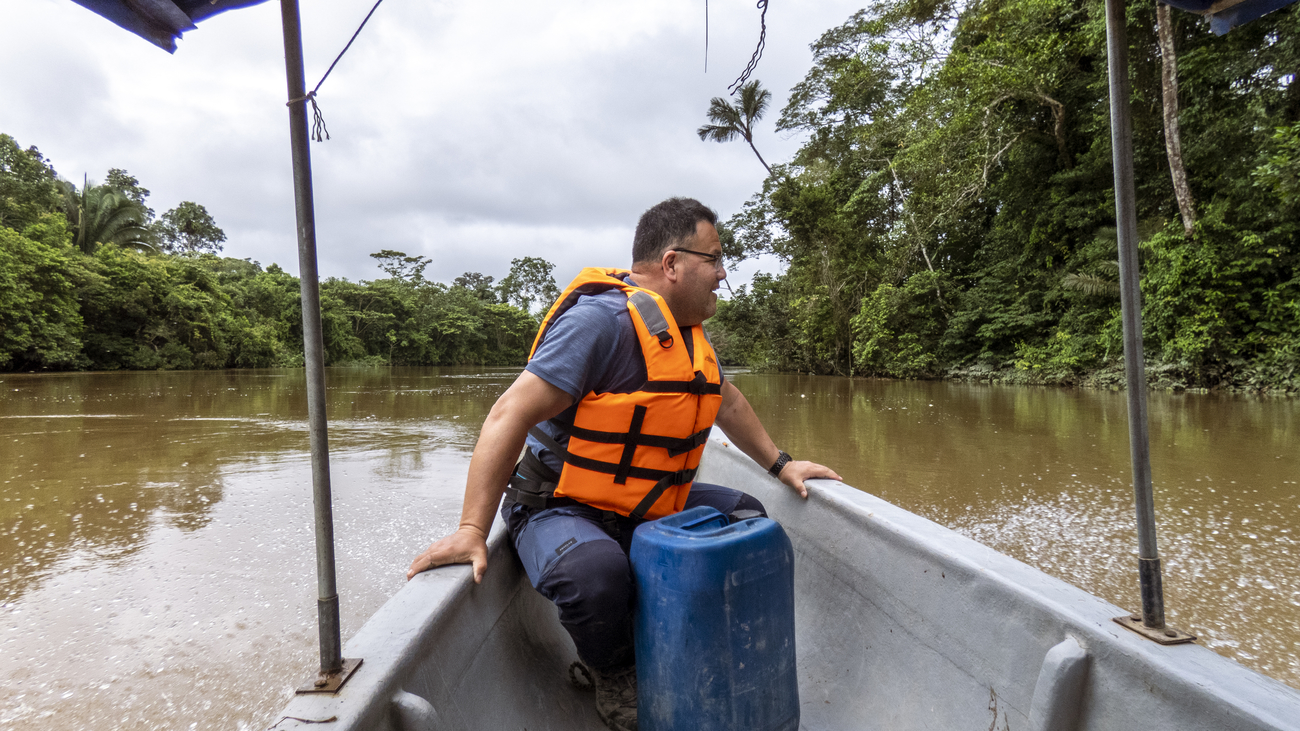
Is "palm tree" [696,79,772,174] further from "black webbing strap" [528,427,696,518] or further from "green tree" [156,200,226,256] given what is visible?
"green tree" [156,200,226,256]

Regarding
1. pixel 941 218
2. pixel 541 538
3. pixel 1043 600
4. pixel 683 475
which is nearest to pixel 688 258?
pixel 683 475

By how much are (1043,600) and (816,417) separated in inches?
276

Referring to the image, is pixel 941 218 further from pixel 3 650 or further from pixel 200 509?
pixel 3 650

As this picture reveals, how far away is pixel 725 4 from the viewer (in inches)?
74.5

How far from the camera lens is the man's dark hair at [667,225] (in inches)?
66.2

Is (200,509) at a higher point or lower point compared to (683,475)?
lower

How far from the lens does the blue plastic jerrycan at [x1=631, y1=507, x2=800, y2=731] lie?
1.15 metres

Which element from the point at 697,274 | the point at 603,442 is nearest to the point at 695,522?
the point at 603,442

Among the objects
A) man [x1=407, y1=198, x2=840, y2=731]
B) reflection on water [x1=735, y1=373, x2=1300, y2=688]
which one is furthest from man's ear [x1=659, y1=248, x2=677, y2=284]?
reflection on water [x1=735, y1=373, x2=1300, y2=688]

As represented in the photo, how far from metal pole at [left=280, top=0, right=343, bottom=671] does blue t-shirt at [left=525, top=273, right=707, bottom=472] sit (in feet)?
1.61

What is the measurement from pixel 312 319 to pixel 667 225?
3.19ft

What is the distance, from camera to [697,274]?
1660 mm

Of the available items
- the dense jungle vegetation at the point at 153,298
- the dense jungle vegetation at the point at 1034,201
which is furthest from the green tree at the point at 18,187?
the dense jungle vegetation at the point at 1034,201

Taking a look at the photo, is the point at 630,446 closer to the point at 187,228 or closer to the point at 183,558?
the point at 183,558
